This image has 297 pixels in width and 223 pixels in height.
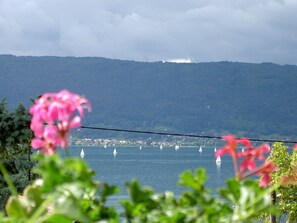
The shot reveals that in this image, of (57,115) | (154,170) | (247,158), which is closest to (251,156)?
(247,158)

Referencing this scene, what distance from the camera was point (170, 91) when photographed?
139 m

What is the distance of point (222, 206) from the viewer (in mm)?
938

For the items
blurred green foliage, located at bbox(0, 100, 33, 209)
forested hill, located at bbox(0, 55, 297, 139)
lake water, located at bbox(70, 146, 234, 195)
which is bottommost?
lake water, located at bbox(70, 146, 234, 195)

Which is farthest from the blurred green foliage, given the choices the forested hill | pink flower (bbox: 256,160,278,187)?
the forested hill

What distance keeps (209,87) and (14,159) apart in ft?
421

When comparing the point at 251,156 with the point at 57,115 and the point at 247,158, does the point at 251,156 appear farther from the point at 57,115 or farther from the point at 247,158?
the point at 57,115

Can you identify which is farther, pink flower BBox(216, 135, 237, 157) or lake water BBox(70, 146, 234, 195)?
lake water BBox(70, 146, 234, 195)

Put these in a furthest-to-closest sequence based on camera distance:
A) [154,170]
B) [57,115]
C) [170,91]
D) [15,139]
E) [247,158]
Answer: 1. [170,91]
2. [154,170]
3. [15,139]
4. [247,158]
5. [57,115]

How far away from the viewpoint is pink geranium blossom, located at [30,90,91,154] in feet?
3.08

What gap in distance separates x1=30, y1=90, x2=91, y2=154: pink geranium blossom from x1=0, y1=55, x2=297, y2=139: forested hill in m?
105

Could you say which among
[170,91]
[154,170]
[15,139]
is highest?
[170,91]

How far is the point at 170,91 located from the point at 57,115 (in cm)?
13818

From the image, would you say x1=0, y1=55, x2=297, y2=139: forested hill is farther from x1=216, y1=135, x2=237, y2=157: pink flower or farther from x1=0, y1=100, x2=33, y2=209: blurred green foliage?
x1=216, y1=135, x2=237, y2=157: pink flower

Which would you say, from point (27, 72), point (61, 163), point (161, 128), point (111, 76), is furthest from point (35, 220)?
point (111, 76)
